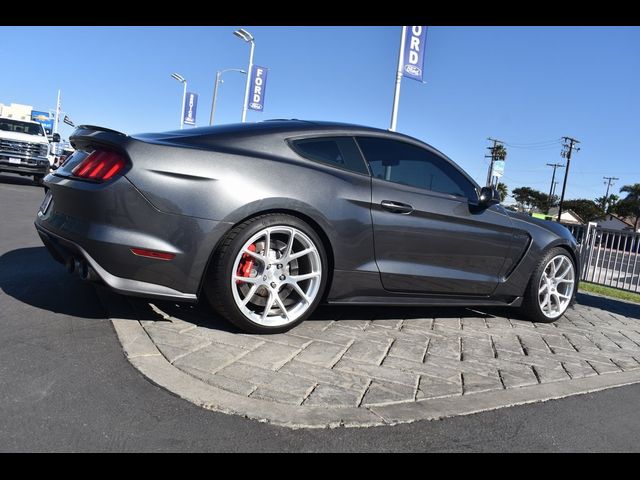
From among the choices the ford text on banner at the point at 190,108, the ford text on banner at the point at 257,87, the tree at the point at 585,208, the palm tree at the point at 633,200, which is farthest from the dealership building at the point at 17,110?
the palm tree at the point at 633,200

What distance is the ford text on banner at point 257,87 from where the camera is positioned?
26.2 m

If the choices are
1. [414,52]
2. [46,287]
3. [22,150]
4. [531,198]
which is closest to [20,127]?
[22,150]

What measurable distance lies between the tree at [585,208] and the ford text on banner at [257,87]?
77261 mm

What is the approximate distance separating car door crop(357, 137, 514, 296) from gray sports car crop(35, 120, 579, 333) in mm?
11

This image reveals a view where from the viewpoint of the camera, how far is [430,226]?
3838mm

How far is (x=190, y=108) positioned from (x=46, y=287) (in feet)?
110

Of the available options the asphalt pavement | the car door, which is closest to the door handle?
the car door

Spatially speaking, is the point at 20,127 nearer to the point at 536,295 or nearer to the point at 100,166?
the point at 100,166

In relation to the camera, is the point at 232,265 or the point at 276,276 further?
the point at 276,276

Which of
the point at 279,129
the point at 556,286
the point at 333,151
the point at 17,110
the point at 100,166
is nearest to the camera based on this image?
the point at 100,166
